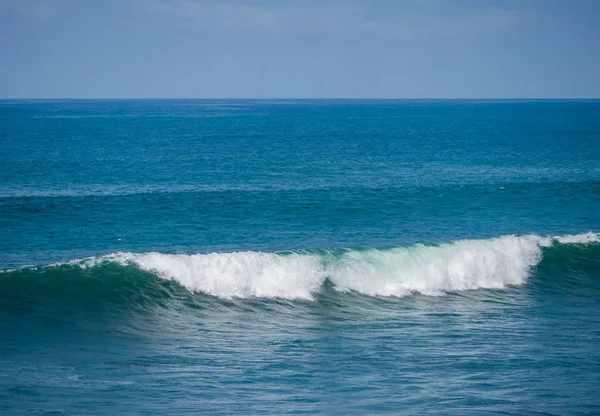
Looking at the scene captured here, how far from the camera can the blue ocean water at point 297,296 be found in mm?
14953

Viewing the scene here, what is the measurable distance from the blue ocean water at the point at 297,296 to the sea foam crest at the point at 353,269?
61 millimetres

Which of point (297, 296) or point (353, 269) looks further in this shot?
point (353, 269)

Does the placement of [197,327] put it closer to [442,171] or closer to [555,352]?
[555,352]

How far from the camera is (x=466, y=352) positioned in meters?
17.4

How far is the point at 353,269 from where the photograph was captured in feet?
82.0

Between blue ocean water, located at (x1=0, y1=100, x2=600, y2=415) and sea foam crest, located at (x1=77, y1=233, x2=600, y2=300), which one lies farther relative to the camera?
sea foam crest, located at (x1=77, y1=233, x2=600, y2=300)

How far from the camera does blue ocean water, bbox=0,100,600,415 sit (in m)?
15.0

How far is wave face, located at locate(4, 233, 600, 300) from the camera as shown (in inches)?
920

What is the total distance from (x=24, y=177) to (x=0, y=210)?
14036 mm

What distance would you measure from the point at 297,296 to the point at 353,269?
101 inches

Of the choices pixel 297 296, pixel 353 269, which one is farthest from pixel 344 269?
pixel 297 296

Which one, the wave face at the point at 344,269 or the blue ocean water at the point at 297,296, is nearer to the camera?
the blue ocean water at the point at 297,296

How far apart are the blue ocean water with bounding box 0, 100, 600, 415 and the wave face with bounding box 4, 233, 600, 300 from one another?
62 mm

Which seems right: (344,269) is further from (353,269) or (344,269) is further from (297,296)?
(297,296)
